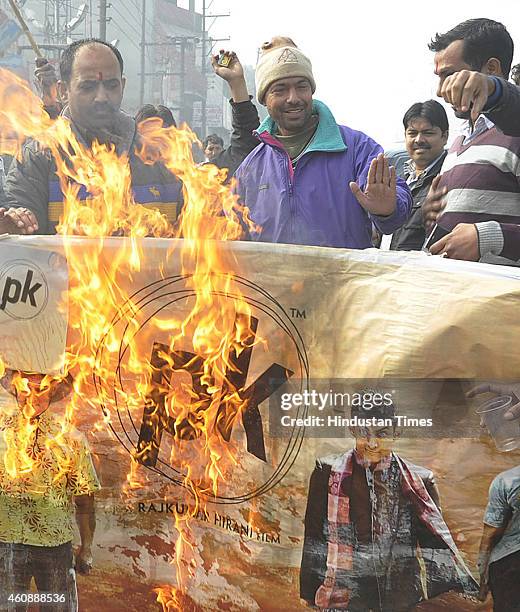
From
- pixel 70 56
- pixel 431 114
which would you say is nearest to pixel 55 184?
pixel 70 56

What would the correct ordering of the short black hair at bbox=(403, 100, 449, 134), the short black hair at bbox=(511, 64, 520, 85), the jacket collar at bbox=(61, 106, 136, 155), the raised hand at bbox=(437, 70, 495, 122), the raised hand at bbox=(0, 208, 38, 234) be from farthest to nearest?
the short black hair at bbox=(511, 64, 520, 85), the short black hair at bbox=(403, 100, 449, 134), the jacket collar at bbox=(61, 106, 136, 155), the raised hand at bbox=(0, 208, 38, 234), the raised hand at bbox=(437, 70, 495, 122)

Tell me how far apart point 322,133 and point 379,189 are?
0.51 metres

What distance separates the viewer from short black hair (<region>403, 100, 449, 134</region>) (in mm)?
4172

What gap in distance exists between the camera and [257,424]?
7.22 ft

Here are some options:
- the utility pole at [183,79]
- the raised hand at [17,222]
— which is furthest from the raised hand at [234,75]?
the utility pole at [183,79]

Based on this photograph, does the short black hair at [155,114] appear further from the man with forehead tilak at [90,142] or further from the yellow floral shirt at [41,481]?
the yellow floral shirt at [41,481]

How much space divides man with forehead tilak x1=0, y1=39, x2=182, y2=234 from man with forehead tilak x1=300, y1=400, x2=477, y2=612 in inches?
50.3

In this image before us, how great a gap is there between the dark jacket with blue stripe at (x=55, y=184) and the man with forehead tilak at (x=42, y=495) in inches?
33.5

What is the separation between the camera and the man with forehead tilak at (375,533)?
→ 2092mm

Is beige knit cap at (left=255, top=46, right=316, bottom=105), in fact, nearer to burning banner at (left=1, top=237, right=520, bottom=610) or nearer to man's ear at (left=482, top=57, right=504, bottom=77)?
man's ear at (left=482, top=57, right=504, bottom=77)

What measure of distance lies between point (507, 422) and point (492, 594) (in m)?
0.47

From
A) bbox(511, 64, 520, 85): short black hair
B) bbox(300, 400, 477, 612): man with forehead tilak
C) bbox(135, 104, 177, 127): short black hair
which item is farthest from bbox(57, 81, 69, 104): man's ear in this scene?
bbox(511, 64, 520, 85): short black hair

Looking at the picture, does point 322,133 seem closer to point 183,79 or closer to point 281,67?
point 281,67

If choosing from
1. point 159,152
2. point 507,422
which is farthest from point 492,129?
point 159,152
